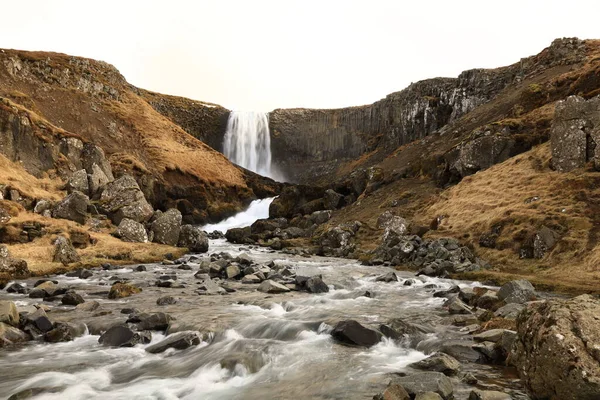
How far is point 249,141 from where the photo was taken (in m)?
101

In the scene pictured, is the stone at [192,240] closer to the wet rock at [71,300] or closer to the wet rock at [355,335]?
the wet rock at [71,300]

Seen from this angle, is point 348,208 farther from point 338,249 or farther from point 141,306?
point 141,306

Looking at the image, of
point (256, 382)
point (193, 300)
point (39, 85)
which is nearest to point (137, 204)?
point (193, 300)

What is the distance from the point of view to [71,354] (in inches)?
404

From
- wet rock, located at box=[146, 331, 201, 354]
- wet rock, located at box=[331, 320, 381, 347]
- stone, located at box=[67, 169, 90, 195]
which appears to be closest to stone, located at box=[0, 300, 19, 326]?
wet rock, located at box=[146, 331, 201, 354]

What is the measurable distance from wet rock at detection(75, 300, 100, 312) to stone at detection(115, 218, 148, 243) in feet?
58.3

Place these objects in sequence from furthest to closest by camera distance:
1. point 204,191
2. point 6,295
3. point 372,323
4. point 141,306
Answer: point 204,191, point 6,295, point 141,306, point 372,323

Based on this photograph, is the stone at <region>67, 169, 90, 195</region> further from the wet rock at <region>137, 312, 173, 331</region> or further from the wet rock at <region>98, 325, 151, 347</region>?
the wet rock at <region>98, 325, 151, 347</region>

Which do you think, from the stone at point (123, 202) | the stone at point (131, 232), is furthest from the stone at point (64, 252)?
the stone at point (123, 202)

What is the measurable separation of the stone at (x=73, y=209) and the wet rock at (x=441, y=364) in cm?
2888

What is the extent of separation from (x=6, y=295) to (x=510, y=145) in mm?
37655

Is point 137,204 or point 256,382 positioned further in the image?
point 137,204

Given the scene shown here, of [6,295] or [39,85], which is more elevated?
[39,85]

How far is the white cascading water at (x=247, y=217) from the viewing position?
60388 mm
